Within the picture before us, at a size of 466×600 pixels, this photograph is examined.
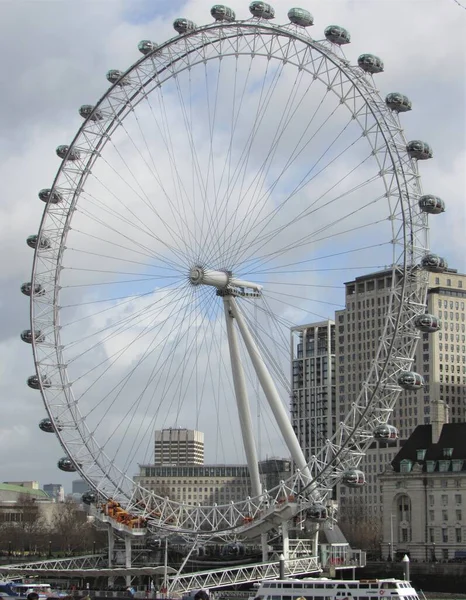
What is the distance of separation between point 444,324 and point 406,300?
115 m

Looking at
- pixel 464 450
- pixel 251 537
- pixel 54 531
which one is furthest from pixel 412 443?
pixel 54 531

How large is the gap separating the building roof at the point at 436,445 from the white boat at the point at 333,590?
51.2 meters

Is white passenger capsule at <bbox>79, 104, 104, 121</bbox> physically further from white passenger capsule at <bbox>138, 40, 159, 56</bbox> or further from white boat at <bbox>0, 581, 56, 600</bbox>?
white boat at <bbox>0, 581, 56, 600</bbox>

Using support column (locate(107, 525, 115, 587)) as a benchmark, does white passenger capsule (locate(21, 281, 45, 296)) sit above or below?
above

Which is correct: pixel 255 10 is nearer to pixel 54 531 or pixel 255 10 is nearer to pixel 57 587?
pixel 57 587

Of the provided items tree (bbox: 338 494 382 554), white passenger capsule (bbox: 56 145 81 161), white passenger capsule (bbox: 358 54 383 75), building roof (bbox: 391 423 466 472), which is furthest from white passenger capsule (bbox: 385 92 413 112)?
tree (bbox: 338 494 382 554)

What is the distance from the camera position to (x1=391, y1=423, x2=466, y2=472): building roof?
370ft

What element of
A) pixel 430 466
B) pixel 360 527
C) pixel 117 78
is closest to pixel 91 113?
pixel 117 78

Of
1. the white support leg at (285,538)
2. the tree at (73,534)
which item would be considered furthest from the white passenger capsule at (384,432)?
the tree at (73,534)

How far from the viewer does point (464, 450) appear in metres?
112

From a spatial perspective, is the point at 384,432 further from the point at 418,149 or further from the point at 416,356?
the point at 416,356

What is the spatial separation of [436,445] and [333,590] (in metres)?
55.7

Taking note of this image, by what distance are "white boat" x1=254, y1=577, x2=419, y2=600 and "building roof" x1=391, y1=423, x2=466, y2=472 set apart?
168 feet

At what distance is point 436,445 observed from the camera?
115500 millimetres
